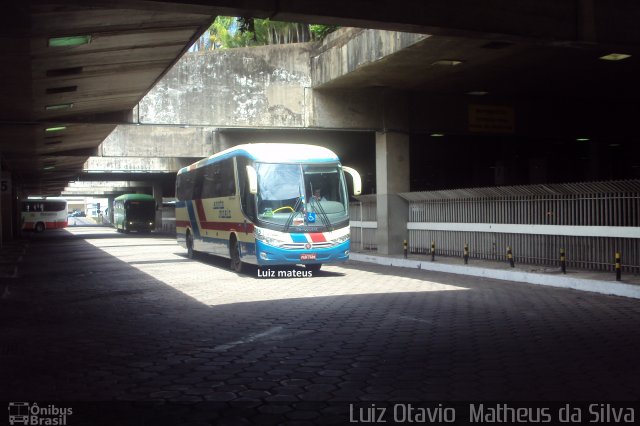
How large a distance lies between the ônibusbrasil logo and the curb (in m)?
10.7

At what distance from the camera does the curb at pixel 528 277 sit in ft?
42.1

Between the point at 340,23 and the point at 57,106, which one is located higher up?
the point at 57,106

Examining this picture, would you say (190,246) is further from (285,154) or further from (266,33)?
(266,33)

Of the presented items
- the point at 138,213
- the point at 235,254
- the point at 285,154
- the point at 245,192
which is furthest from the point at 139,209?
the point at 285,154

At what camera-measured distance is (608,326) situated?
9.16 m

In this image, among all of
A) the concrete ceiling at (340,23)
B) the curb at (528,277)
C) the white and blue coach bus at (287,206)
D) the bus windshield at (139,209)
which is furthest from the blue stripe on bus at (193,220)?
the bus windshield at (139,209)

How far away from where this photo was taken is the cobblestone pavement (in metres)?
5.73

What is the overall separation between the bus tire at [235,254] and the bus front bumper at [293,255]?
178 cm

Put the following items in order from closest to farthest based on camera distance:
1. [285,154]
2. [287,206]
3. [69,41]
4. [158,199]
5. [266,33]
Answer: [69,41] < [287,206] < [285,154] < [266,33] < [158,199]

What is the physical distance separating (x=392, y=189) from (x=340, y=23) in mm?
14376

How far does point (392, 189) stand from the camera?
23141 mm

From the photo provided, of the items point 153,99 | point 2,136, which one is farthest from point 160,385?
point 2,136

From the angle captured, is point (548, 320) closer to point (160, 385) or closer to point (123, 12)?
point (160, 385)

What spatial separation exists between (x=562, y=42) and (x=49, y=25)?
807cm
